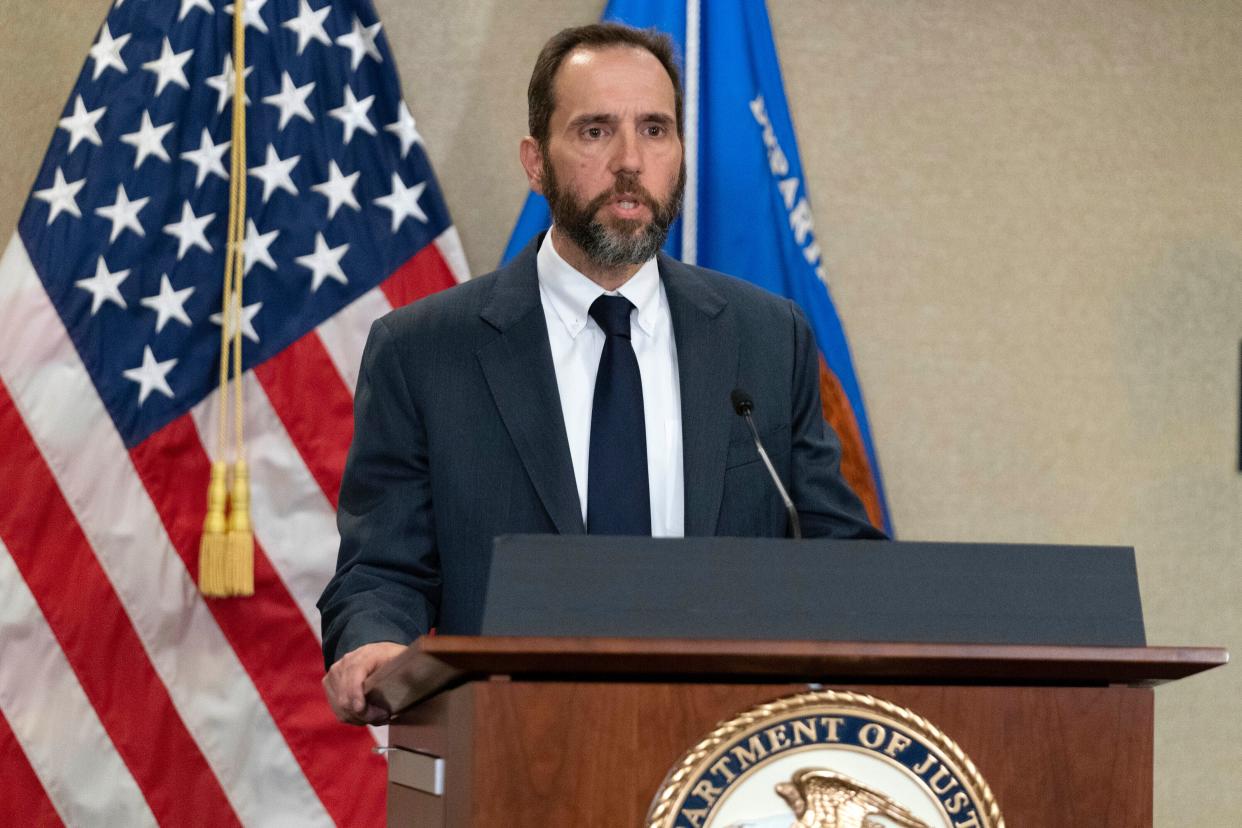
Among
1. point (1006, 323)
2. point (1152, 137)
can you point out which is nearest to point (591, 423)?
point (1006, 323)

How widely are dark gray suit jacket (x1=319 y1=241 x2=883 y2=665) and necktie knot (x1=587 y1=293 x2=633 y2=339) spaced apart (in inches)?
2.8

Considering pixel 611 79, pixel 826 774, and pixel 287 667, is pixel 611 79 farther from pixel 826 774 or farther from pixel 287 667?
pixel 287 667

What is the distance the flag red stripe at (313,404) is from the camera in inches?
134

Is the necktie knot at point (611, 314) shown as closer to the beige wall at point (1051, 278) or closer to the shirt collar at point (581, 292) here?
the shirt collar at point (581, 292)

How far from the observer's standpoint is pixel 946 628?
1356 mm

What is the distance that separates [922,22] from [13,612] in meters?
2.54

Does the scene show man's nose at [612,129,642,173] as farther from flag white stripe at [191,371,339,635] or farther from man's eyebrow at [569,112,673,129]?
flag white stripe at [191,371,339,635]

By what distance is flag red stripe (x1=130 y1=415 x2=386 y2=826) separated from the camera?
11.0 feet

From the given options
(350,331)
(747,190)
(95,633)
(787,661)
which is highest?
(747,190)

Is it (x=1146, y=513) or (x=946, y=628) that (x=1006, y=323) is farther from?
(x=946, y=628)

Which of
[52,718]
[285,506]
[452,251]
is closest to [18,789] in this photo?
[52,718]

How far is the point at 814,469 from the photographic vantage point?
2154 mm

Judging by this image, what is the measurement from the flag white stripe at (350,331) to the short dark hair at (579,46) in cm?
119

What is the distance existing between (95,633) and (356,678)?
5.94 feet
